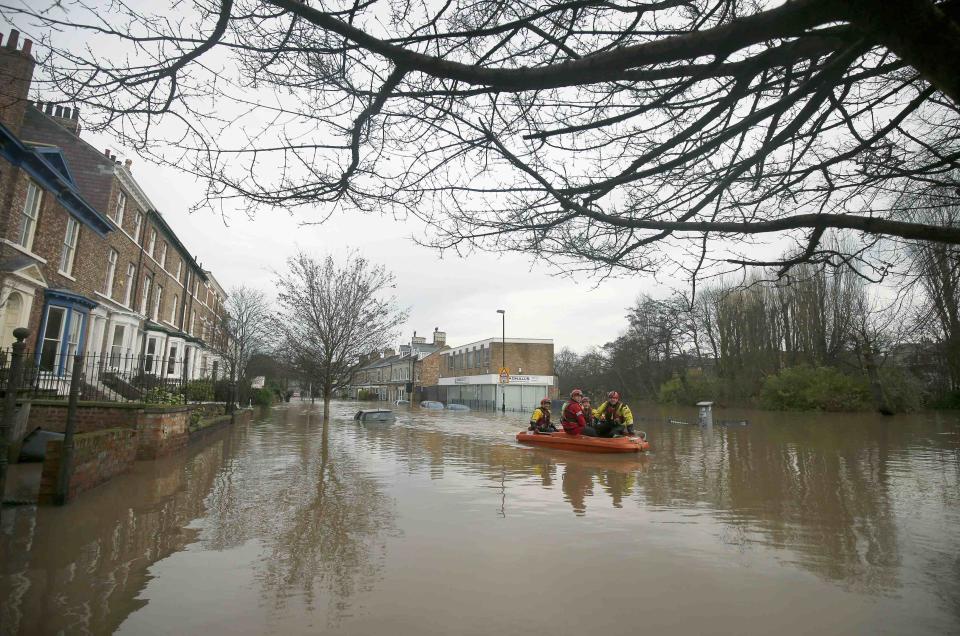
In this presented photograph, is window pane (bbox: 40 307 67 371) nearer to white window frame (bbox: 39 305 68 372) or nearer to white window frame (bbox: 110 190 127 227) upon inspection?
white window frame (bbox: 39 305 68 372)

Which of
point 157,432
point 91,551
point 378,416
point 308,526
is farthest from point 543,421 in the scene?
point 91,551

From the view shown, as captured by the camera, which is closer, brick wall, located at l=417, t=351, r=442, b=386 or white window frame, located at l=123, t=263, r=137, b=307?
white window frame, located at l=123, t=263, r=137, b=307

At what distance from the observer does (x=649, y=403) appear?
4975 cm

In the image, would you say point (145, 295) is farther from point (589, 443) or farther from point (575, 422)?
point (589, 443)

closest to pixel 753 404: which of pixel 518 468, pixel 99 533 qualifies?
pixel 518 468

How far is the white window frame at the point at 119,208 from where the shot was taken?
18441 mm

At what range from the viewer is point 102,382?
36.9 feet

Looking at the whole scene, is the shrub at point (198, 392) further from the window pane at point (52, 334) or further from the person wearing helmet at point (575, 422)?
the person wearing helmet at point (575, 422)

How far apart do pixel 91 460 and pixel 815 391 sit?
115 ft

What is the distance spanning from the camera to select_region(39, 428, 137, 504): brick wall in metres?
6.16

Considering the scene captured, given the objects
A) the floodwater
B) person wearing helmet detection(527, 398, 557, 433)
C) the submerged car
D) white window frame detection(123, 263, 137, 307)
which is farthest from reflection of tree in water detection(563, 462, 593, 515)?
white window frame detection(123, 263, 137, 307)

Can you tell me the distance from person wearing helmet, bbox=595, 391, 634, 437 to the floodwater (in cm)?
350

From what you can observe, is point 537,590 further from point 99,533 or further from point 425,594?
point 99,533

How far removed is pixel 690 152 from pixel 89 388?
45.8 ft
